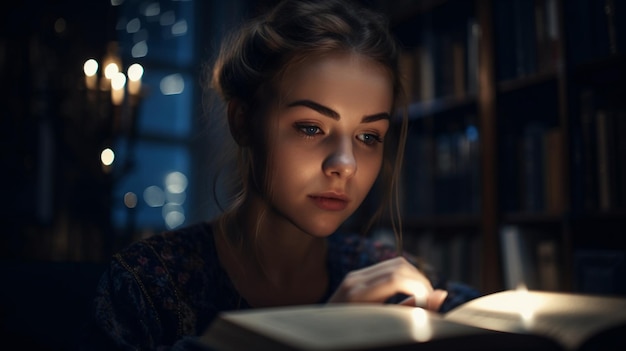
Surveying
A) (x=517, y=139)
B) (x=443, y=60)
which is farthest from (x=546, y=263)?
(x=443, y=60)

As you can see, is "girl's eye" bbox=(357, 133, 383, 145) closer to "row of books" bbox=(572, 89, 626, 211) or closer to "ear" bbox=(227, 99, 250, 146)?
"ear" bbox=(227, 99, 250, 146)

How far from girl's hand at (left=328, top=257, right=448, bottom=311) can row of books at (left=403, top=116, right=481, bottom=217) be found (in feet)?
4.34

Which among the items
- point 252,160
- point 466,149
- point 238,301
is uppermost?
point 466,149

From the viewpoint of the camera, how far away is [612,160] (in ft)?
5.18

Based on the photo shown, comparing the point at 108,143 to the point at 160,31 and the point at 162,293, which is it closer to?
the point at 160,31

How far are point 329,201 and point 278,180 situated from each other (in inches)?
3.8

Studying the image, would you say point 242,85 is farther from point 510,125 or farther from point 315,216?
point 510,125

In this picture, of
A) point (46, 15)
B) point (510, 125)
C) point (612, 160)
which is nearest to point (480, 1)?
point (510, 125)

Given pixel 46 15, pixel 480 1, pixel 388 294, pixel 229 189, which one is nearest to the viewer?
pixel 388 294

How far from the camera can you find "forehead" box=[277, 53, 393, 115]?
3.24 feet

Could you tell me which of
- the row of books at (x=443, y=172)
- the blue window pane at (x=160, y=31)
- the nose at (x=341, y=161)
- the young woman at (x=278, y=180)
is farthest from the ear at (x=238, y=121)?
the blue window pane at (x=160, y=31)

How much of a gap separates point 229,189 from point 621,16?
1.18 meters

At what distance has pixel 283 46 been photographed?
1.07 m

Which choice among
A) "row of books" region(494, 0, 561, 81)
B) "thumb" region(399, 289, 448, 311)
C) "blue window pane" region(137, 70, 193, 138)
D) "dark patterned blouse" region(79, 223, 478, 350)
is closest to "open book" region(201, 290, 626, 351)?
"thumb" region(399, 289, 448, 311)
